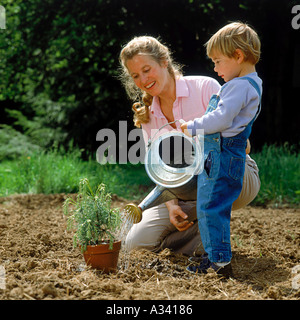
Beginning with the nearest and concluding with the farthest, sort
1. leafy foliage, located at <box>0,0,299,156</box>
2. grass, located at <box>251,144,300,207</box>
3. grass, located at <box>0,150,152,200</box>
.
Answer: grass, located at <box>251,144,300,207</box> → grass, located at <box>0,150,152,200</box> → leafy foliage, located at <box>0,0,299,156</box>

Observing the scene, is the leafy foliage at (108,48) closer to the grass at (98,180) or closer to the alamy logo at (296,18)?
the alamy logo at (296,18)

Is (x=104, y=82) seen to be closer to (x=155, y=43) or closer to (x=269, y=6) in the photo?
(x=269, y=6)

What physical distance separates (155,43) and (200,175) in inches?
44.9

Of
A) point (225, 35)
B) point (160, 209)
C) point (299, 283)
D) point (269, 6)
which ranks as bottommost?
point (299, 283)

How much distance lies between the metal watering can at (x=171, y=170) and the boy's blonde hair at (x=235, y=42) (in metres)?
0.47

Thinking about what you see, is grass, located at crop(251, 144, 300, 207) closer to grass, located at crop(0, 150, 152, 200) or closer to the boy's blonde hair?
grass, located at crop(0, 150, 152, 200)

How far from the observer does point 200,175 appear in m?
2.38

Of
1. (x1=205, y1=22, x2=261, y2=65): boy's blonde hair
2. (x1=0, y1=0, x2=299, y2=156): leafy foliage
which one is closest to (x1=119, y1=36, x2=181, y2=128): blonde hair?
(x1=205, y1=22, x2=261, y2=65): boy's blonde hair

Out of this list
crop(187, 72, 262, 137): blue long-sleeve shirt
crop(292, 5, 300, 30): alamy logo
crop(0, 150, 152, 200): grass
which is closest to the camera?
crop(187, 72, 262, 137): blue long-sleeve shirt

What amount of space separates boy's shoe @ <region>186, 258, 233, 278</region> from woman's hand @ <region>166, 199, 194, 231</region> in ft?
1.30

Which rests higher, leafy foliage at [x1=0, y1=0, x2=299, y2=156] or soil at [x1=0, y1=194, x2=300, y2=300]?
leafy foliage at [x1=0, y1=0, x2=299, y2=156]

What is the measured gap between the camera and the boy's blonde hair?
2.28 metres
